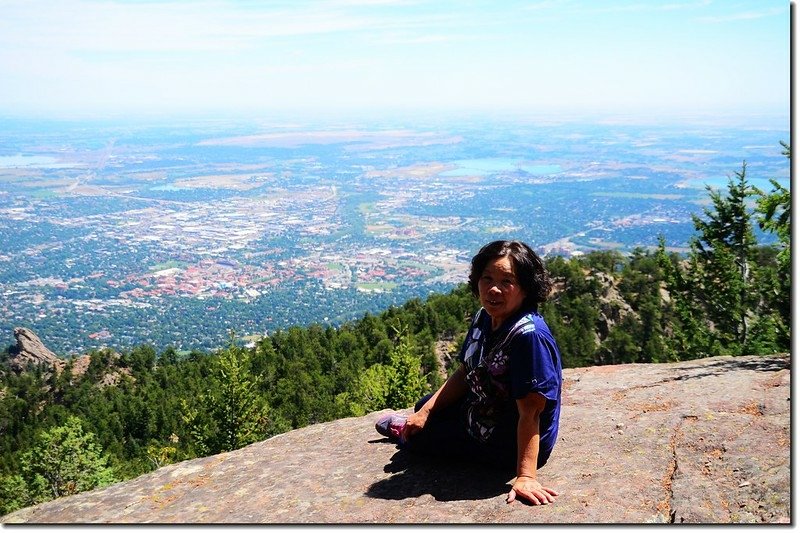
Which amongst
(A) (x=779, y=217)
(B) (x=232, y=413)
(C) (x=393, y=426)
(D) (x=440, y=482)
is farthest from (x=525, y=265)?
(B) (x=232, y=413)

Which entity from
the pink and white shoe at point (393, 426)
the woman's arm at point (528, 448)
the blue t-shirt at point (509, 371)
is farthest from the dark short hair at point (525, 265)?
the pink and white shoe at point (393, 426)

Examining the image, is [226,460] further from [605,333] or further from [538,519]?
[605,333]

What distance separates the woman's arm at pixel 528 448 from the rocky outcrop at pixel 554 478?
9 cm

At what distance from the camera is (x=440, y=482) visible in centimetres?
423

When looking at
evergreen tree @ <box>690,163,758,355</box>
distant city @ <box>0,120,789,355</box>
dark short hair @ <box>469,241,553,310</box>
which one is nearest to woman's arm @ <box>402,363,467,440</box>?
dark short hair @ <box>469,241,553,310</box>

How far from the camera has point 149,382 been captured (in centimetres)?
4888

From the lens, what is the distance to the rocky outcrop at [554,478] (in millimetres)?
3650

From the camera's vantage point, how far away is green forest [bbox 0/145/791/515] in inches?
832

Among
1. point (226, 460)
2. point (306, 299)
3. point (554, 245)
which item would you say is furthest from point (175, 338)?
point (226, 460)

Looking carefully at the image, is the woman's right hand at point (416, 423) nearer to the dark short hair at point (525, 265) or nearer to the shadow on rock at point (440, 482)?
the shadow on rock at point (440, 482)

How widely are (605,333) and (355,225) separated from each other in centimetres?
13092

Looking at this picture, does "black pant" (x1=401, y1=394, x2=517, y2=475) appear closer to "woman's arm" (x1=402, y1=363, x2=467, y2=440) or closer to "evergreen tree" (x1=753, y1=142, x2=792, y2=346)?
"woman's arm" (x1=402, y1=363, x2=467, y2=440)

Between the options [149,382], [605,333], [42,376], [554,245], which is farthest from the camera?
[554,245]

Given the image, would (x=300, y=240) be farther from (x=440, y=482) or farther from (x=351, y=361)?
(x=440, y=482)
